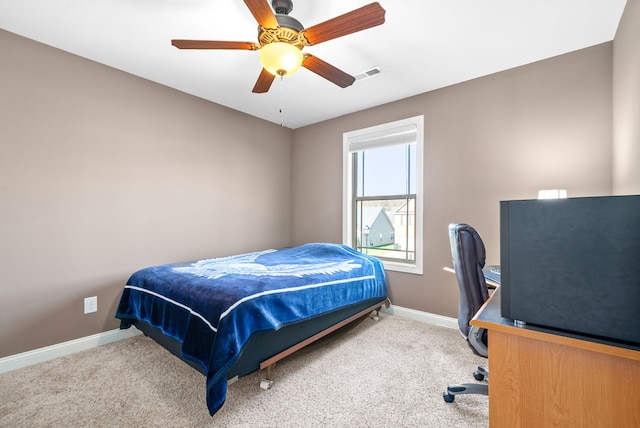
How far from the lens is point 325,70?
6.59 ft

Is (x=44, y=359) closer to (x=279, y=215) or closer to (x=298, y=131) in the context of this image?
(x=279, y=215)

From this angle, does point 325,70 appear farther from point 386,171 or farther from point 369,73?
point 386,171

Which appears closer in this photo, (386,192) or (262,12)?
(262,12)

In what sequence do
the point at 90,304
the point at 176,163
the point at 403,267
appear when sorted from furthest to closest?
the point at 403,267 → the point at 176,163 → the point at 90,304

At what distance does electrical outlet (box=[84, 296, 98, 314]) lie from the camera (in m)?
2.42

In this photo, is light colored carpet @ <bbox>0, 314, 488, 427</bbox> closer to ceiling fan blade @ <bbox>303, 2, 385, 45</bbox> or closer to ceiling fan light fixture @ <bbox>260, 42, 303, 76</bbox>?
ceiling fan light fixture @ <bbox>260, 42, 303, 76</bbox>

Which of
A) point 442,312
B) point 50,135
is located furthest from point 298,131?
point 442,312

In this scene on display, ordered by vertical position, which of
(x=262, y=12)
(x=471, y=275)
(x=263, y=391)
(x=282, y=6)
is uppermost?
(x=282, y=6)

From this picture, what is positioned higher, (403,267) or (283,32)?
(283,32)

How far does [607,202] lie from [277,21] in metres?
1.76

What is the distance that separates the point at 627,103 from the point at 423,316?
2.40 meters

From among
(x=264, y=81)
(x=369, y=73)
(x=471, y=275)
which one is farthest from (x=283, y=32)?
(x=471, y=275)

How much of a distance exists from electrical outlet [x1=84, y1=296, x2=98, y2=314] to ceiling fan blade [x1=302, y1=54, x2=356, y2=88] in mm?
2647

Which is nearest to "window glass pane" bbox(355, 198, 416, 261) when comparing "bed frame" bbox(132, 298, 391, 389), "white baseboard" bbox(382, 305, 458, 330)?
"white baseboard" bbox(382, 305, 458, 330)
